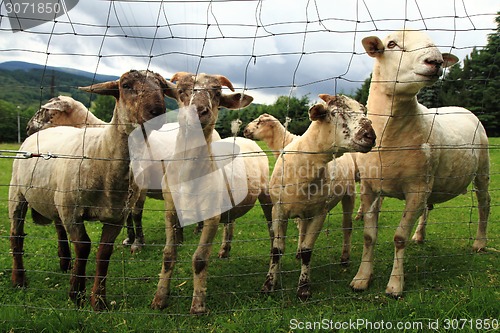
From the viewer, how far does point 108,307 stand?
4.75m

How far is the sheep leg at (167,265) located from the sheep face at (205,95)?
106 cm

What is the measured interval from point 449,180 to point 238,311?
319cm

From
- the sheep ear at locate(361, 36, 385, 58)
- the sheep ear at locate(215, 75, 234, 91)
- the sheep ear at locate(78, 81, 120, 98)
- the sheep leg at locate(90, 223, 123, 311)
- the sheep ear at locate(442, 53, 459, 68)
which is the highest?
the sheep ear at locate(361, 36, 385, 58)

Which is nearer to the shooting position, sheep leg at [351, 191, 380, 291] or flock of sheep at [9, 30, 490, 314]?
flock of sheep at [9, 30, 490, 314]

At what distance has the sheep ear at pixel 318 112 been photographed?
5.00 m

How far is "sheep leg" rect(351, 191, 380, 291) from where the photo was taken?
526 cm

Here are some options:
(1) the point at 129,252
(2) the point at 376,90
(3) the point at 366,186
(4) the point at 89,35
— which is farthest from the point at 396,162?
(1) the point at 129,252

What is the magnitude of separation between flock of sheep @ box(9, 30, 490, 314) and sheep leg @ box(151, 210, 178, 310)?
1cm

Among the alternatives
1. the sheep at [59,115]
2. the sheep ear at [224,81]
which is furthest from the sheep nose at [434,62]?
the sheep at [59,115]

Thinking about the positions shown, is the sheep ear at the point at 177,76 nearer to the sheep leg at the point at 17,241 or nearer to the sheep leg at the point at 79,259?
the sheep leg at the point at 79,259

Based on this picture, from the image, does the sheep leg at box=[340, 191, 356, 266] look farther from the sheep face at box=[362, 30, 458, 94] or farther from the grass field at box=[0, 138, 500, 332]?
the sheep face at box=[362, 30, 458, 94]

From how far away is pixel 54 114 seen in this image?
6.92 m

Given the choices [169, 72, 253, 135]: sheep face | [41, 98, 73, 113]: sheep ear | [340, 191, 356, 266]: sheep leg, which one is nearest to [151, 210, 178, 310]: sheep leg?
[169, 72, 253, 135]: sheep face

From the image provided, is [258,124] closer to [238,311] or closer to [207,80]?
[207,80]
